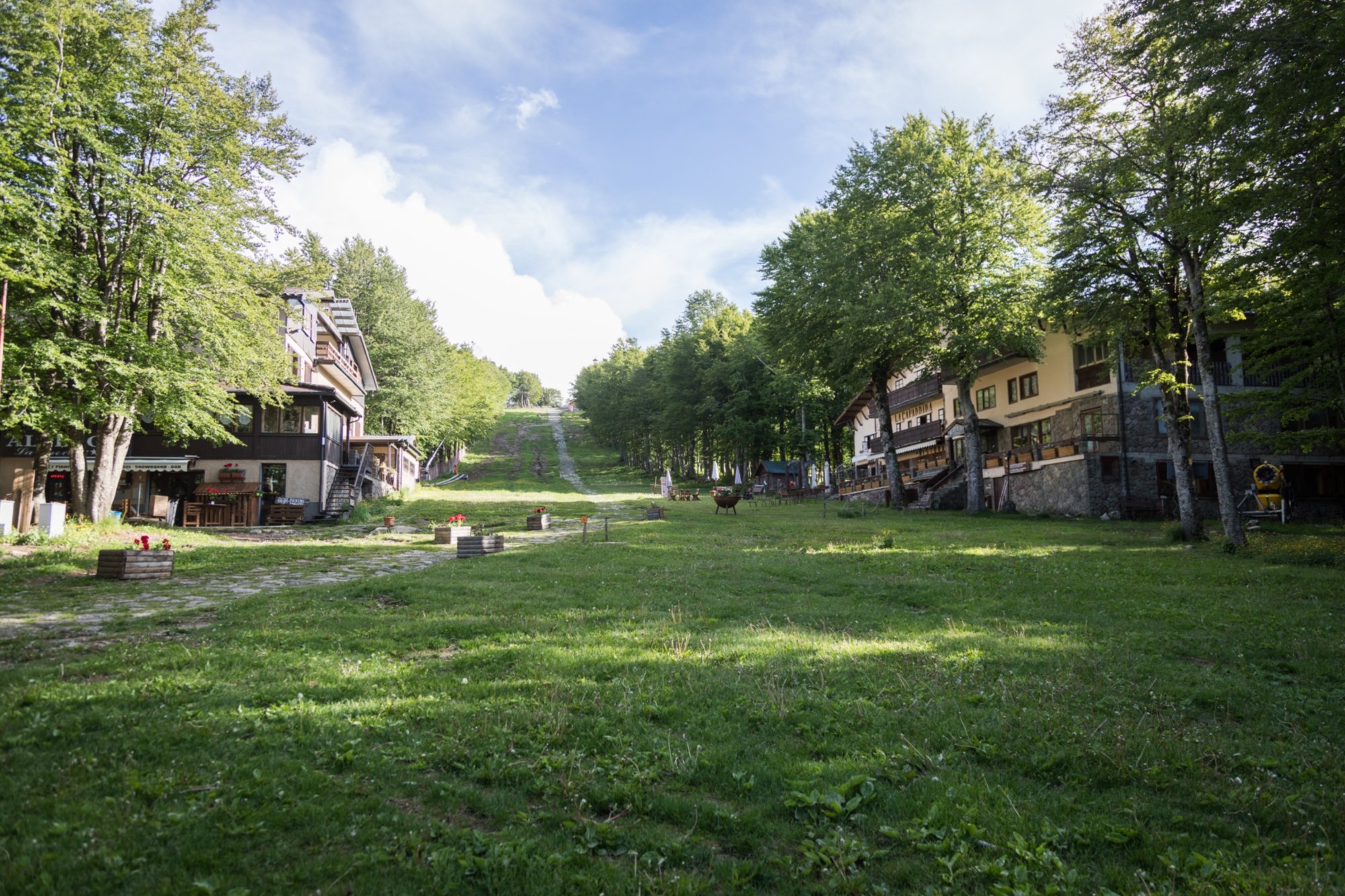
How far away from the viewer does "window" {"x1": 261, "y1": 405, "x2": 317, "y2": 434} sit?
106ft

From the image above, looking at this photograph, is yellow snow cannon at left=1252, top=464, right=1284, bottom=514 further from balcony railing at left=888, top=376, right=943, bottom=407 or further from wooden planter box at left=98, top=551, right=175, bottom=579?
wooden planter box at left=98, top=551, right=175, bottom=579

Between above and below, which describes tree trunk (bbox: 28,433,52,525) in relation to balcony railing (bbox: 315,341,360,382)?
below

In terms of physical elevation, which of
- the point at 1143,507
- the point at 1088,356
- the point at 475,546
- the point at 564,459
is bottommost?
the point at 475,546

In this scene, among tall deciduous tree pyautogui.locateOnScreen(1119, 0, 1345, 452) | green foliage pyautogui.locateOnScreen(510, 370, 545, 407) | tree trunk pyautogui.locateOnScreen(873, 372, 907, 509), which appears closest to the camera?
tall deciduous tree pyautogui.locateOnScreen(1119, 0, 1345, 452)

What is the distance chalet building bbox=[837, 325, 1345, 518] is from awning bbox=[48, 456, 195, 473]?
120 ft

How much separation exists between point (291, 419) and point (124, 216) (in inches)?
512

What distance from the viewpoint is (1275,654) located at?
7.93 metres

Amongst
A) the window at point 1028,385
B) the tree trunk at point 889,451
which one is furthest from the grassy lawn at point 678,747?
the window at point 1028,385

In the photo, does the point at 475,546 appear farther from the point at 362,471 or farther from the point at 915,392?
the point at 915,392

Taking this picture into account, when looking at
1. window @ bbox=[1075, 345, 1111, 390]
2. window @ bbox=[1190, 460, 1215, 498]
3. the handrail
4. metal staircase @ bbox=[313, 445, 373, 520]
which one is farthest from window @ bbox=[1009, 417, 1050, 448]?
the handrail

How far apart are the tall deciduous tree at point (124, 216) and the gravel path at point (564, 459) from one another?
28.3 m

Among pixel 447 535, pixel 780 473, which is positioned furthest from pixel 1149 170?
pixel 780 473

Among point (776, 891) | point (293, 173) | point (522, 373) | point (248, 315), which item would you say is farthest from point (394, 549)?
point (522, 373)

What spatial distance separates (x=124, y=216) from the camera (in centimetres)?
2116
